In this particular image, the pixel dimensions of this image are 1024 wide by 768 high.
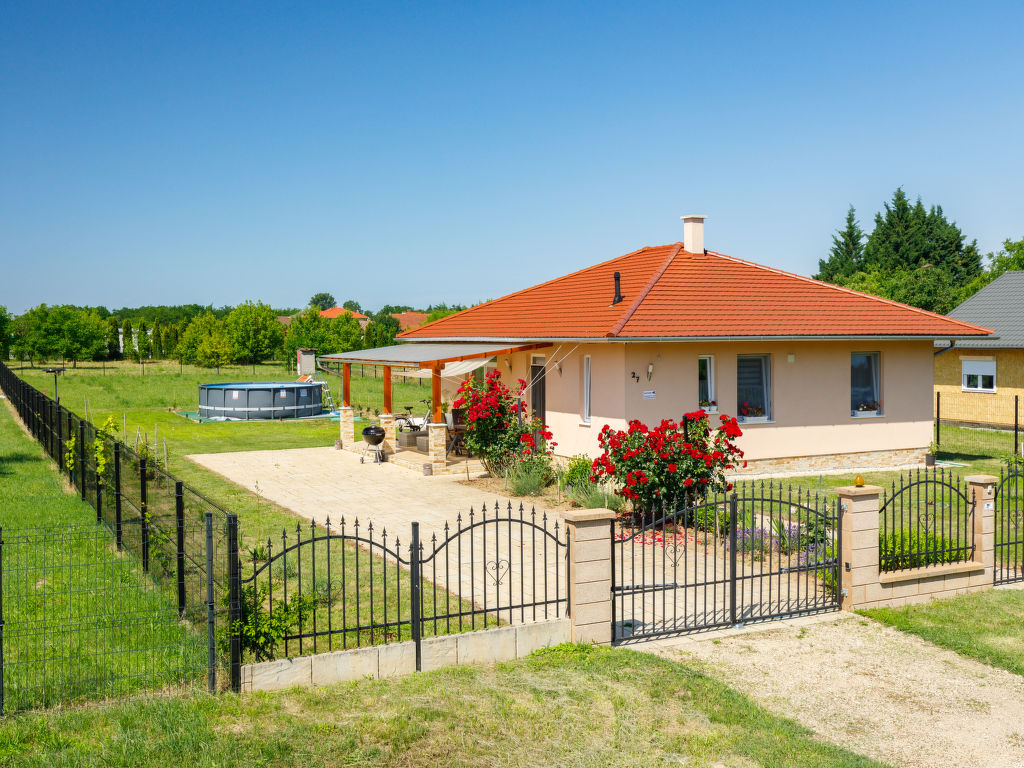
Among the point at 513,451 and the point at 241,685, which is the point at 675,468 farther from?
the point at 241,685

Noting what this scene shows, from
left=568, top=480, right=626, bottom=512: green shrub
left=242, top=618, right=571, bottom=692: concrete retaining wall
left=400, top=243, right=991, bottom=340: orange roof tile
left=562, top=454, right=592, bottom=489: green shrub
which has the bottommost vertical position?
left=242, top=618, right=571, bottom=692: concrete retaining wall

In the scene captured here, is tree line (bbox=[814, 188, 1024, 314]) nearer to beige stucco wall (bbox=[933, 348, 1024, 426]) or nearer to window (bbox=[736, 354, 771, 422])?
beige stucco wall (bbox=[933, 348, 1024, 426])

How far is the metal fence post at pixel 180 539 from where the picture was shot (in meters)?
7.86

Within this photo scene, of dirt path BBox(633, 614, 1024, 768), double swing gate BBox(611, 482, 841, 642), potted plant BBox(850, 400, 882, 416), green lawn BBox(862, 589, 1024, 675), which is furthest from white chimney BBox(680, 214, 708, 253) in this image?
dirt path BBox(633, 614, 1024, 768)

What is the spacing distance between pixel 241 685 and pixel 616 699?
2.93m

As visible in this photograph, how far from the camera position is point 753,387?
19.5 m

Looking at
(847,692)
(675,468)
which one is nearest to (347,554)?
(675,468)

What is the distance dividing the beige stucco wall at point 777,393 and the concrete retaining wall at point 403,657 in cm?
1012

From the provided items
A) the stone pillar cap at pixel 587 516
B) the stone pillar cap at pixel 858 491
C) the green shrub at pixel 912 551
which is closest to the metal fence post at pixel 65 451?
the stone pillar cap at pixel 587 516

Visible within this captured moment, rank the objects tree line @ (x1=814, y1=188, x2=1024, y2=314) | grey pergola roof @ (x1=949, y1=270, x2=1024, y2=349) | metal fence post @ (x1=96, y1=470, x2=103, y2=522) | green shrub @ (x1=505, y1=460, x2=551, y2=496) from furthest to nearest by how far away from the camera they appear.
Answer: tree line @ (x1=814, y1=188, x2=1024, y2=314) → grey pergola roof @ (x1=949, y1=270, x2=1024, y2=349) → green shrub @ (x1=505, y1=460, x2=551, y2=496) → metal fence post @ (x1=96, y1=470, x2=103, y2=522)

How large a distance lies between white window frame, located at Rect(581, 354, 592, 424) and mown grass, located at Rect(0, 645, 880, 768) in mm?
11893

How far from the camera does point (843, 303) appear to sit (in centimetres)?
2114

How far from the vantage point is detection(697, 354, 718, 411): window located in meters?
18.8

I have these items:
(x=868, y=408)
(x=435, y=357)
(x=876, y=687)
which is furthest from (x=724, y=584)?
(x=868, y=408)
